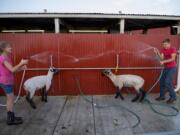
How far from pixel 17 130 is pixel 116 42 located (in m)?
3.43

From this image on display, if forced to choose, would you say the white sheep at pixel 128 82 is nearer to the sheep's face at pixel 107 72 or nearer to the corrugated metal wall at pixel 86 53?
the sheep's face at pixel 107 72

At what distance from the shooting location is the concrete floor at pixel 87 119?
11.9ft

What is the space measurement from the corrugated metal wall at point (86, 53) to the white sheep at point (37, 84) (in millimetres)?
427

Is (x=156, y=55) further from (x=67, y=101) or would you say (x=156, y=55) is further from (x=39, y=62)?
(x=39, y=62)

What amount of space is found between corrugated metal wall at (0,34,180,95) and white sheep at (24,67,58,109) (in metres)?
0.43

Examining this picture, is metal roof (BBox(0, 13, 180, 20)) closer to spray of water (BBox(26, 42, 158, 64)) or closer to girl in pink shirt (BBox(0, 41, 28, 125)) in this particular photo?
spray of water (BBox(26, 42, 158, 64))

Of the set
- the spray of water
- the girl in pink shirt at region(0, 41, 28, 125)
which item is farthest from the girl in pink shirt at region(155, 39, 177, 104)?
the girl in pink shirt at region(0, 41, 28, 125)

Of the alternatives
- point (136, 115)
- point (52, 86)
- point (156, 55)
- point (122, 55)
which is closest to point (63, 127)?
point (136, 115)

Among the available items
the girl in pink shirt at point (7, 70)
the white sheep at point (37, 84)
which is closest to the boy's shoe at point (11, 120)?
the girl in pink shirt at point (7, 70)

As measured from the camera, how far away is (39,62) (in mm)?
5664

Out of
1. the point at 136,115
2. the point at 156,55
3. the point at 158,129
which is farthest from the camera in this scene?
the point at 156,55

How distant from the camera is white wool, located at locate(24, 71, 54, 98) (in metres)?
4.80

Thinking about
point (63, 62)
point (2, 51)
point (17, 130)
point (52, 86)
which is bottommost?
point (17, 130)

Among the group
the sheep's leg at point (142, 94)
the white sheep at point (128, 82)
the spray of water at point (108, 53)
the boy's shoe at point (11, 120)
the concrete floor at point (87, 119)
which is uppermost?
the spray of water at point (108, 53)
